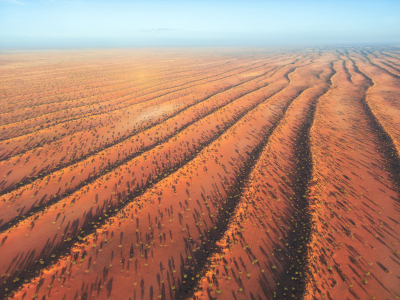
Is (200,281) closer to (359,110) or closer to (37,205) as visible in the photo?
(37,205)

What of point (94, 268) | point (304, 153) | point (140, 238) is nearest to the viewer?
point (94, 268)

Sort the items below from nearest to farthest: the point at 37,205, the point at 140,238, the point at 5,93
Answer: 1. the point at 140,238
2. the point at 37,205
3. the point at 5,93

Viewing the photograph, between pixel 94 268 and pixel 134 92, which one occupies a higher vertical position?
pixel 94 268

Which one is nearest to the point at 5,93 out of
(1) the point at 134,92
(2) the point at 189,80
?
(1) the point at 134,92

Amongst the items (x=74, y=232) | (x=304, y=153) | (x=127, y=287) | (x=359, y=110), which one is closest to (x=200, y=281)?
(x=127, y=287)

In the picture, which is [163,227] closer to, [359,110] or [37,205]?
[37,205]

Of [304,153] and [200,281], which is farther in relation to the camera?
[304,153]
